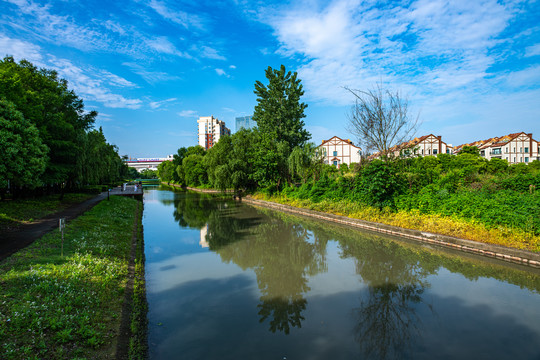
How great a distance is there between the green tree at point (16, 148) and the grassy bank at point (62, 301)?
517 centimetres

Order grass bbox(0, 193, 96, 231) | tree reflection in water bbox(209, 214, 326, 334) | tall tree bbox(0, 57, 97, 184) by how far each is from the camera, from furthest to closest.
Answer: tall tree bbox(0, 57, 97, 184), grass bbox(0, 193, 96, 231), tree reflection in water bbox(209, 214, 326, 334)

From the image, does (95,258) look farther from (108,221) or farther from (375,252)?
(375,252)

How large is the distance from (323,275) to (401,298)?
2.22m

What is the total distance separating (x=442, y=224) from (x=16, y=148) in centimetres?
1816

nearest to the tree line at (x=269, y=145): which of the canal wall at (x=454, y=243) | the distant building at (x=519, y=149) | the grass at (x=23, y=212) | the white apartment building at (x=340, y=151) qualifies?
the canal wall at (x=454, y=243)

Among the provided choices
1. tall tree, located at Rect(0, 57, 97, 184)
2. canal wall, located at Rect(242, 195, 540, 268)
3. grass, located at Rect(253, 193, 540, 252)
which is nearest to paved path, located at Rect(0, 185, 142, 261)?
tall tree, located at Rect(0, 57, 97, 184)

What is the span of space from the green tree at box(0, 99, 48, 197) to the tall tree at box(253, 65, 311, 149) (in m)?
21.3

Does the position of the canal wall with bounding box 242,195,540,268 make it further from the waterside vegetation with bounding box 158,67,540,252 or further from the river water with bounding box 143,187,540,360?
the river water with bounding box 143,187,540,360

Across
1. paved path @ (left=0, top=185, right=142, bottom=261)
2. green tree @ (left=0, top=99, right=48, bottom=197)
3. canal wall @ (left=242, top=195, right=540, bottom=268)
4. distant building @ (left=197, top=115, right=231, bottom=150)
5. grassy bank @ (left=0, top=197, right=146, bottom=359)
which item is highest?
distant building @ (left=197, top=115, right=231, bottom=150)

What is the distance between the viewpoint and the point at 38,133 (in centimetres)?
1398

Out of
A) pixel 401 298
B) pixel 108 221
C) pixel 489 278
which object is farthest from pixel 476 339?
pixel 108 221

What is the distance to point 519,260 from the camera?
8266 mm

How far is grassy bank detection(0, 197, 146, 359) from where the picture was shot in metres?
3.78

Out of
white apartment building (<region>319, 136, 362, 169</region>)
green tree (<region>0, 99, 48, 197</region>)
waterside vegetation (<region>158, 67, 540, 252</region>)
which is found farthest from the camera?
white apartment building (<region>319, 136, 362, 169</region>)
